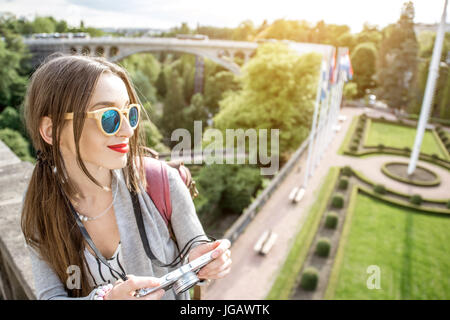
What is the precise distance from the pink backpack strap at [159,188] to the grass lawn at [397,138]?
22343mm

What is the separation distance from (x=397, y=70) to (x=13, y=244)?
2873cm

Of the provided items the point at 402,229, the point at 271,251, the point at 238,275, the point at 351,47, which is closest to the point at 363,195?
the point at 402,229

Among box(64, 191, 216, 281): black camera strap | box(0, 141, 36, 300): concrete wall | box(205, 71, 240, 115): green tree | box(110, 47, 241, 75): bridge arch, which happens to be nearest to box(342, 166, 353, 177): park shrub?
box(0, 141, 36, 300): concrete wall

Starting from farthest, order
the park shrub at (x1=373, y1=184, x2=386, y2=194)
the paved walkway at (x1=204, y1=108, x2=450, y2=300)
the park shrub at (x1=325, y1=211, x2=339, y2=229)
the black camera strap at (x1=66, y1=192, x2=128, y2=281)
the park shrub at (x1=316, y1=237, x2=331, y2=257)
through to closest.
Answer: the park shrub at (x1=373, y1=184, x2=386, y2=194) → the park shrub at (x1=325, y1=211, x2=339, y2=229) → the park shrub at (x1=316, y1=237, x2=331, y2=257) → the paved walkway at (x1=204, y1=108, x2=450, y2=300) → the black camera strap at (x1=66, y1=192, x2=128, y2=281)

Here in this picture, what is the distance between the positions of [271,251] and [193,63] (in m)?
32.0

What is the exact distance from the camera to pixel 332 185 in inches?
605

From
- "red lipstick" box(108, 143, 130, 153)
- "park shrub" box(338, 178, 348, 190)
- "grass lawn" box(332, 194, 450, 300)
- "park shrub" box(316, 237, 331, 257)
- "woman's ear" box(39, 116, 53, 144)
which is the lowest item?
"grass lawn" box(332, 194, 450, 300)

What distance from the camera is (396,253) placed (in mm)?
10852

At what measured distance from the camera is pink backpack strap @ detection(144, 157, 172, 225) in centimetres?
156

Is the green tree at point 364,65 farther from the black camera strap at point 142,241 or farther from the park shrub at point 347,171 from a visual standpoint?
the black camera strap at point 142,241

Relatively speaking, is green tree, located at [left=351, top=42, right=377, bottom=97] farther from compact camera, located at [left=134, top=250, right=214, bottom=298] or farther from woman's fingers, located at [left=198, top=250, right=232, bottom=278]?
compact camera, located at [left=134, top=250, right=214, bottom=298]

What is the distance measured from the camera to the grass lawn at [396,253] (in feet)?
30.2

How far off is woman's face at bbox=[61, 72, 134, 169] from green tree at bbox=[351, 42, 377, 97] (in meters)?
23.7

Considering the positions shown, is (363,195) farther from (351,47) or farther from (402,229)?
(351,47)
